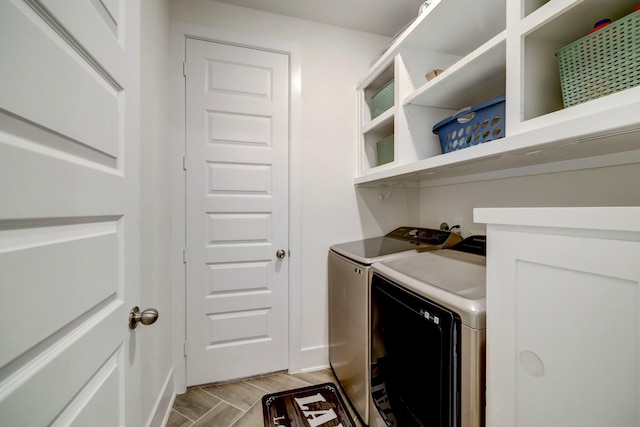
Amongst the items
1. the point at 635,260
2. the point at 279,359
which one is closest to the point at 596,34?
the point at 635,260

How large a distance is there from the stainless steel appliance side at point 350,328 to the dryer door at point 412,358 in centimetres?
7

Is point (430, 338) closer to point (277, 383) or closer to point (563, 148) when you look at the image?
point (563, 148)

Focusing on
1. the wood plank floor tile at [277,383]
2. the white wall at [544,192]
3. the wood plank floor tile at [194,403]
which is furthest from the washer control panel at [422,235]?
the wood plank floor tile at [194,403]

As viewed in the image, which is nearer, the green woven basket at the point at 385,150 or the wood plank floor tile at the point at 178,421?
the wood plank floor tile at the point at 178,421

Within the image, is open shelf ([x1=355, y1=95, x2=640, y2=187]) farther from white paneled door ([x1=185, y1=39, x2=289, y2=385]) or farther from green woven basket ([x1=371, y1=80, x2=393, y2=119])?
white paneled door ([x1=185, y1=39, x2=289, y2=385])

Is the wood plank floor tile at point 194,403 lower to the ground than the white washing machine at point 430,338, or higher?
lower

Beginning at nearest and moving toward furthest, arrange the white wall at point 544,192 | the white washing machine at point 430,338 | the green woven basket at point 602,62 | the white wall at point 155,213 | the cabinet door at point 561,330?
the cabinet door at point 561,330
the green woven basket at point 602,62
the white washing machine at point 430,338
the white wall at point 544,192
the white wall at point 155,213

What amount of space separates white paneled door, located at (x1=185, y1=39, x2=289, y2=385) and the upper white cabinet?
0.74 m

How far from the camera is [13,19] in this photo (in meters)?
0.36

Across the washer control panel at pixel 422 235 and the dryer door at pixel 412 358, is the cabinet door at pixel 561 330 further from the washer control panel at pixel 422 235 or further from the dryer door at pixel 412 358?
the washer control panel at pixel 422 235

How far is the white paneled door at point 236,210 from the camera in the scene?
5.74 feet

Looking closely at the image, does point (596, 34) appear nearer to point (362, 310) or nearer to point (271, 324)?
point (362, 310)

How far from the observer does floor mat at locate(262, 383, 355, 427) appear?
1.46 metres

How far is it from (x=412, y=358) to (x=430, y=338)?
0.64ft
